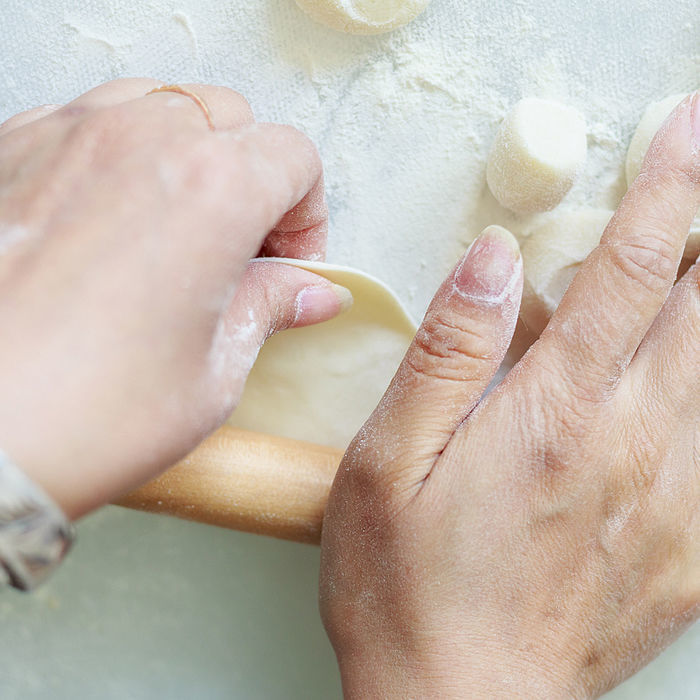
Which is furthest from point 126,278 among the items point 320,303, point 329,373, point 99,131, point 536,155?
point 536,155

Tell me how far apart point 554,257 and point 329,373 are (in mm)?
287

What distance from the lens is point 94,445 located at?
0.47 metres

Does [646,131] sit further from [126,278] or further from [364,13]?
[126,278]

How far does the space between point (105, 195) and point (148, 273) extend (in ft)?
0.24

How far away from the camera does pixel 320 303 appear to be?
71 cm

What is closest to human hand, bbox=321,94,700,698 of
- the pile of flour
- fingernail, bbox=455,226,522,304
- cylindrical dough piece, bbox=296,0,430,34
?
fingernail, bbox=455,226,522,304

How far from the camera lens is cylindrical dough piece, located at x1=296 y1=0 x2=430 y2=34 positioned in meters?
0.77

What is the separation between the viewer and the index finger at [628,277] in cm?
62

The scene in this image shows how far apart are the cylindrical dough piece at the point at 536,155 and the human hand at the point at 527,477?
11 cm

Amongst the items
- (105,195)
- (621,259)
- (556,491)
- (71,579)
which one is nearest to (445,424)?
(556,491)

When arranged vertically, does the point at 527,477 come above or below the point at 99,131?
below

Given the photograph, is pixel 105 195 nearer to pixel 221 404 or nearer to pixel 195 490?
pixel 221 404

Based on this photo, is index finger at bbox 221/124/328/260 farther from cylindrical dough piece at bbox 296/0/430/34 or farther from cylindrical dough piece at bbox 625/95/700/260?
cylindrical dough piece at bbox 625/95/700/260

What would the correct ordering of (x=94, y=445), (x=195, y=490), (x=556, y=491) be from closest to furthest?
(x=94, y=445)
(x=556, y=491)
(x=195, y=490)
